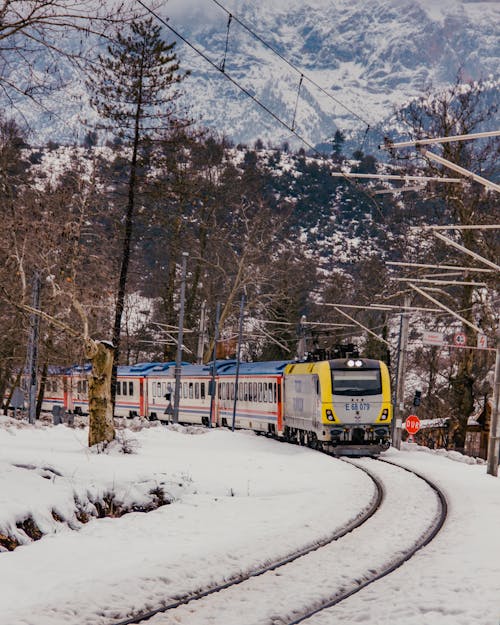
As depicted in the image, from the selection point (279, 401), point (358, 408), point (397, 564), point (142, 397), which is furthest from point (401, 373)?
point (397, 564)

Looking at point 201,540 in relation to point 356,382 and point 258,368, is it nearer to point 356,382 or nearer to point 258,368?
point 356,382

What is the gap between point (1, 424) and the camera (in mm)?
33281

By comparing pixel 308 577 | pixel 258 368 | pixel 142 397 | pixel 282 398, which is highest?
pixel 258 368

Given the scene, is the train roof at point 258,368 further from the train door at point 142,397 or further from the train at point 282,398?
the train door at point 142,397

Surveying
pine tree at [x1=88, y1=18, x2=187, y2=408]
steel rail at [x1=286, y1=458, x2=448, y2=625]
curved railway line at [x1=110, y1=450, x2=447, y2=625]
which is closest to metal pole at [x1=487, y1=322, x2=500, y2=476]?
steel rail at [x1=286, y1=458, x2=448, y2=625]

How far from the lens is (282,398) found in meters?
37.2

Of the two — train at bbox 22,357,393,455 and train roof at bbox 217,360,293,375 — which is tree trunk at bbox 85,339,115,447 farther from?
train roof at bbox 217,360,293,375

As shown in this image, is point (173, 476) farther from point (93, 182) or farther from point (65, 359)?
point (65, 359)

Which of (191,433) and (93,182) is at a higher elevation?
(93,182)

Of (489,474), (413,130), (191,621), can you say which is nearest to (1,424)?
(489,474)

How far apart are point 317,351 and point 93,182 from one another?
1007 cm

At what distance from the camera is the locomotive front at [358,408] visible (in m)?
30.5

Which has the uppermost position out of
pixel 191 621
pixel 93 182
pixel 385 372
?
Result: pixel 93 182

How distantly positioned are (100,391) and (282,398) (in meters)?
14.2
